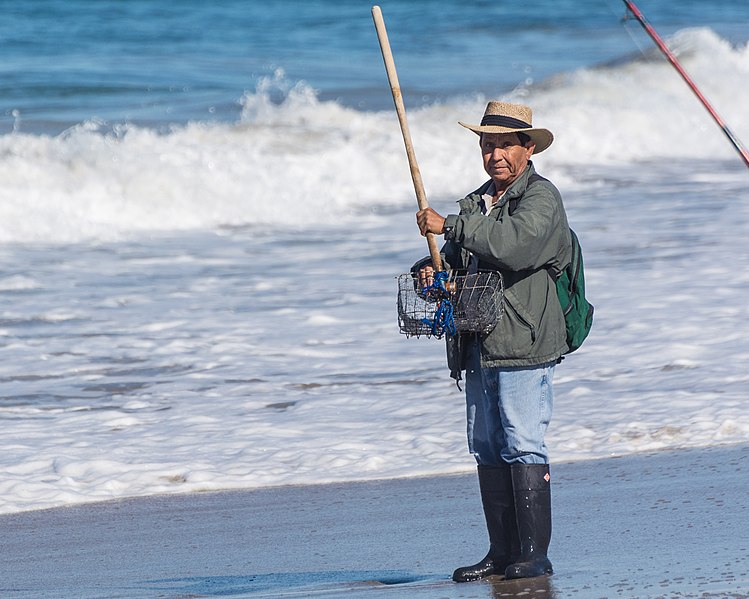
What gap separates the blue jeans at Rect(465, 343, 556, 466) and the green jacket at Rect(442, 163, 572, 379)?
58 mm

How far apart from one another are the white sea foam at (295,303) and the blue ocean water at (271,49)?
2388 millimetres

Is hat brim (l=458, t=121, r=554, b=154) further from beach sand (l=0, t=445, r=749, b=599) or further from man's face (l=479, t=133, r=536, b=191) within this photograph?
beach sand (l=0, t=445, r=749, b=599)

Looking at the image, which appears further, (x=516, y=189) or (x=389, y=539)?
(x=389, y=539)

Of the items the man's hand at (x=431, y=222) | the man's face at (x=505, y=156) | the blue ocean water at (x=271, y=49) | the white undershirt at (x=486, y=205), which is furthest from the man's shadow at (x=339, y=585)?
the blue ocean water at (x=271, y=49)

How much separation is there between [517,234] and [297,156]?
13479 millimetres

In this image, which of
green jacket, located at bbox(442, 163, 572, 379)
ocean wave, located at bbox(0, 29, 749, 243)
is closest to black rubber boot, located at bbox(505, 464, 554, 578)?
green jacket, located at bbox(442, 163, 572, 379)

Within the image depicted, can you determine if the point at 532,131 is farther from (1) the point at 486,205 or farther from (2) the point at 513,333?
(2) the point at 513,333

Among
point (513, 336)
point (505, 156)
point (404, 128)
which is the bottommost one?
point (513, 336)

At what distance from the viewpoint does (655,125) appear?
2027 centimetres

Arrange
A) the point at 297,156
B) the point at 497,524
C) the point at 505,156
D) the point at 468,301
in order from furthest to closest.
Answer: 1. the point at 297,156
2. the point at 497,524
3. the point at 505,156
4. the point at 468,301

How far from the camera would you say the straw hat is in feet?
13.2

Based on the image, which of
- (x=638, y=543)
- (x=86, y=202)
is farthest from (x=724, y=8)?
(x=638, y=543)

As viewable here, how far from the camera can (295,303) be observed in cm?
985

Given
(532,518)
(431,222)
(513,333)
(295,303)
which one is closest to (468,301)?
(513,333)
